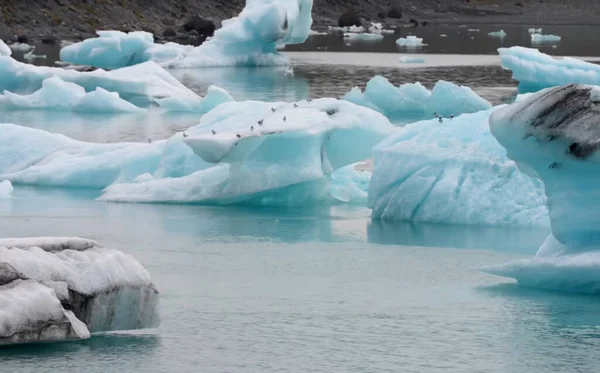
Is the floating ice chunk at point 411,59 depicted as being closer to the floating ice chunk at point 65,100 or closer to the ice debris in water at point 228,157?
the floating ice chunk at point 65,100

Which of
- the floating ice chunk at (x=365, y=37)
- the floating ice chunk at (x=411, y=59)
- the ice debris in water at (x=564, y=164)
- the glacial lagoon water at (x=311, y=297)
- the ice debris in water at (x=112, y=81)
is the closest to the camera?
the glacial lagoon water at (x=311, y=297)

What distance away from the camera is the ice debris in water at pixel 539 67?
22.3 meters

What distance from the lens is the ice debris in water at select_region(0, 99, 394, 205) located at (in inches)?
459

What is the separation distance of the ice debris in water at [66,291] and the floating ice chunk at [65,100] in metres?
13.8

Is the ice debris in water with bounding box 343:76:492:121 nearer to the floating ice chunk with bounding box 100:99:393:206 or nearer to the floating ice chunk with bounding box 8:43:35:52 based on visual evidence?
the floating ice chunk with bounding box 100:99:393:206

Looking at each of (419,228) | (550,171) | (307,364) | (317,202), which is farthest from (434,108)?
(307,364)

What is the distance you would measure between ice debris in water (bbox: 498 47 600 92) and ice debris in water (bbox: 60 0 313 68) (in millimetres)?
5141

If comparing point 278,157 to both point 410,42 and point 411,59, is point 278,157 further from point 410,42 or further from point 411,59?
point 410,42

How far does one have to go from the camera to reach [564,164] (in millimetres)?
7898

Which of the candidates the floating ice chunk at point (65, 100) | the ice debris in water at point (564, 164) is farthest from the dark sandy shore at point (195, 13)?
the ice debris in water at point (564, 164)

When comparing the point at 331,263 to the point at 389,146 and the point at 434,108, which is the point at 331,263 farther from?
the point at 434,108

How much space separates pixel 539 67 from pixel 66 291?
18002 millimetres

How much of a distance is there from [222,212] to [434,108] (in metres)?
7.94

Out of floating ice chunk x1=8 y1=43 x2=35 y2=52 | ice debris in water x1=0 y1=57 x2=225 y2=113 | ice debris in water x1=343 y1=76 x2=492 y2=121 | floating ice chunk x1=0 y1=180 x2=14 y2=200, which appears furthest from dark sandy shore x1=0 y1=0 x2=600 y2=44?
floating ice chunk x1=0 y1=180 x2=14 y2=200
